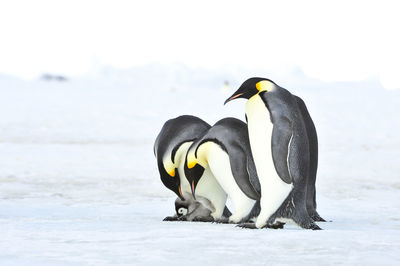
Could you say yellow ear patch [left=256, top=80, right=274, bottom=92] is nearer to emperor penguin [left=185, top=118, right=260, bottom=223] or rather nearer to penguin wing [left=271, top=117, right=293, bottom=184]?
penguin wing [left=271, top=117, right=293, bottom=184]

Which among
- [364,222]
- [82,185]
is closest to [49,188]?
[82,185]

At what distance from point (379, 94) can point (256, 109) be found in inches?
697

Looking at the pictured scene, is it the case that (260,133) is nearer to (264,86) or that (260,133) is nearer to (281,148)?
Answer: (281,148)

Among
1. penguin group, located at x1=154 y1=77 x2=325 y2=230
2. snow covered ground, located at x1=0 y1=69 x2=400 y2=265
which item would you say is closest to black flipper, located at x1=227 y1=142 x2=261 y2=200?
penguin group, located at x1=154 y1=77 x2=325 y2=230

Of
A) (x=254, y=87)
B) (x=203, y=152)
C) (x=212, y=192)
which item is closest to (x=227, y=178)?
(x=203, y=152)

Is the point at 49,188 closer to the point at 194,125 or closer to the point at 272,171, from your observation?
the point at 194,125

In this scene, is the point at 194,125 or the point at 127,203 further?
the point at 127,203

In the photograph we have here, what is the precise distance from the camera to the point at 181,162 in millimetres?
4613

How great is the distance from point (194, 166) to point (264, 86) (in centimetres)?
77

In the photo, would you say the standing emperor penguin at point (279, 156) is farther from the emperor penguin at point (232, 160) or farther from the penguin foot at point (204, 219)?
the penguin foot at point (204, 219)

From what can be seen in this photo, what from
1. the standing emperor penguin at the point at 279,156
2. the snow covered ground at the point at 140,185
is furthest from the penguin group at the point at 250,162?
the snow covered ground at the point at 140,185

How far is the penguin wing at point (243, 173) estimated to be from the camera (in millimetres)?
4098

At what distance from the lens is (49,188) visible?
6945 millimetres

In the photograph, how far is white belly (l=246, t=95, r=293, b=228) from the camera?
3762mm
